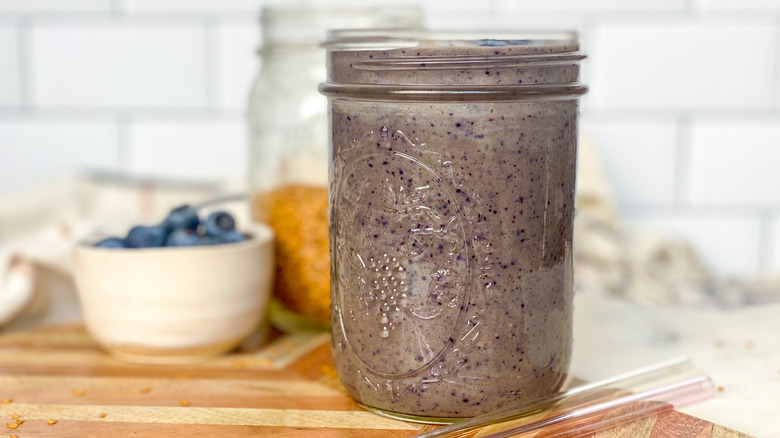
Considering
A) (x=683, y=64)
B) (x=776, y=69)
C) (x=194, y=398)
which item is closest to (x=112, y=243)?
(x=194, y=398)

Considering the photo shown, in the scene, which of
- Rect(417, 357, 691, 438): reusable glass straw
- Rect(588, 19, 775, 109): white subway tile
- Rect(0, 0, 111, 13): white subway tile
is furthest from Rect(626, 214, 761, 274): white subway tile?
Rect(0, 0, 111, 13): white subway tile

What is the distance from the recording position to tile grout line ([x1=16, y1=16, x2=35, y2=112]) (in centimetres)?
141

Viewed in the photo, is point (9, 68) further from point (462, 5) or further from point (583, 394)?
point (583, 394)

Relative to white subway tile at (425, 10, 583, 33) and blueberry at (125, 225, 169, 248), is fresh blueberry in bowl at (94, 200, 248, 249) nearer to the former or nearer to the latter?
blueberry at (125, 225, 169, 248)

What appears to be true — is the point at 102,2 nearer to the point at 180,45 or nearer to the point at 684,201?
the point at 180,45

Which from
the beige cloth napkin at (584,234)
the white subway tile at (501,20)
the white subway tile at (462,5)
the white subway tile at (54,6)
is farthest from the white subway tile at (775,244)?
the white subway tile at (54,6)

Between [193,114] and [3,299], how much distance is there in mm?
553

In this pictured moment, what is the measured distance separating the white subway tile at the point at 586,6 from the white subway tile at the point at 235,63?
1.50 feet

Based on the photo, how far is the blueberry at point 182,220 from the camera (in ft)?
3.02

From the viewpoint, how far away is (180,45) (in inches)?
55.5

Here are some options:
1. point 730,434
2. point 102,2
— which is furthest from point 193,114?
point 730,434

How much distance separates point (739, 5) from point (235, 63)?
894 mm

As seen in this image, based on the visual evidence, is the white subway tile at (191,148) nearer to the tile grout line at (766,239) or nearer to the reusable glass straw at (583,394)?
the reusable glass straw at (583,394)

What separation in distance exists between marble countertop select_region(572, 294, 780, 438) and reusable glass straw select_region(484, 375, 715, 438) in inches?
0.6
